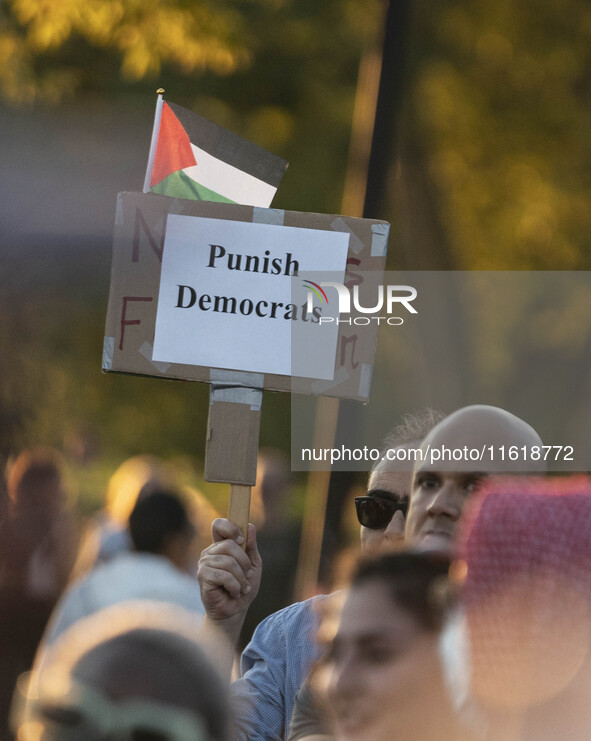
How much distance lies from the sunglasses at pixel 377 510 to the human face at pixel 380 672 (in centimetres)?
129

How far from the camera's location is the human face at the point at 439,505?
2.10 metres

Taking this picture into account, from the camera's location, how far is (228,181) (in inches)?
102

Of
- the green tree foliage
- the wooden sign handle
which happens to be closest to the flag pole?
the wooden sign handle

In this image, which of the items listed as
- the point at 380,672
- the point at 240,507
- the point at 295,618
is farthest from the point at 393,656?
the point at 295,618

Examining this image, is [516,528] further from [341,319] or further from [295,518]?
[295,518]

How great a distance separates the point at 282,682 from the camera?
2.37m

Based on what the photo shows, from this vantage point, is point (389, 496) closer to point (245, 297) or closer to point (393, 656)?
point (245, 297)

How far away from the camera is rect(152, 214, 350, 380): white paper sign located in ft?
7.94

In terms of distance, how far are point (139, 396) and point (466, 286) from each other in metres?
4.43

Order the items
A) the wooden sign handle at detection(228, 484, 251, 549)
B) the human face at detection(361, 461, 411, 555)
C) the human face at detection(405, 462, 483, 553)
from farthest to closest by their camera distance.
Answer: the human face at detection(361, 461, 411, 555) < the wooden sign handle at detection(228, 484, 251, 549) < the human face at detection(405, 462, 483, 553)

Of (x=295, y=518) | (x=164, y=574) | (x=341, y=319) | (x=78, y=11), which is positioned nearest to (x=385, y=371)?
(x=295, y=518)

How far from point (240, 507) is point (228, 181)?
76cm

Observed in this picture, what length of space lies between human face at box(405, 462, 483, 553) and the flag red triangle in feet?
2.98

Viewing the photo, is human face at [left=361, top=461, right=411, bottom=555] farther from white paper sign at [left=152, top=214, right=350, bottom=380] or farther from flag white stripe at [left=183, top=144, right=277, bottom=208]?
flag white stripe at [left=183, top=144, right=277, bottom=208]
